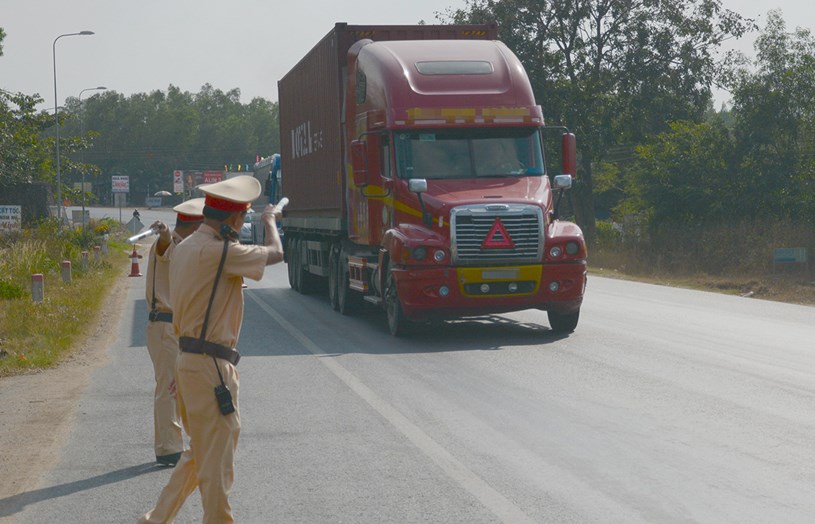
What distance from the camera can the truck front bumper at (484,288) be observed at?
14820 millimetres

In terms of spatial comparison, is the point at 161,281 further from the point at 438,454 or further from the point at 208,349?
the point at 208,349

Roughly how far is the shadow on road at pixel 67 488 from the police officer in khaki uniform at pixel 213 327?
6.69 feet

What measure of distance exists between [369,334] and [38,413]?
6.14 metres

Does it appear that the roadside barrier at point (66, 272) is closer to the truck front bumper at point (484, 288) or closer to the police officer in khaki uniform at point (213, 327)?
the truck front bumper at point (484, 288)

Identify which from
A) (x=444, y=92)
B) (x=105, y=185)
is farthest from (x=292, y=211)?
(x=105, y=185)

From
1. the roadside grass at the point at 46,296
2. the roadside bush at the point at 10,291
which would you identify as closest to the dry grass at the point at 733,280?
the roadside grass at the point at 46,296

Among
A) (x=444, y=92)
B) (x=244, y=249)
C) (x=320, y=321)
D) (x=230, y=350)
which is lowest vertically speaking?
(x=320, y=321)

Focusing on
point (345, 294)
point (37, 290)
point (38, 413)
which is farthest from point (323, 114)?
point (38, 413)

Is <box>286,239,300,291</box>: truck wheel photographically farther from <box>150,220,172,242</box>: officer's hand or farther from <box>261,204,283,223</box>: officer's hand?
<box>261,204,283,223</box>: officer's hand

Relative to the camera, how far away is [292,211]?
24.4 metres

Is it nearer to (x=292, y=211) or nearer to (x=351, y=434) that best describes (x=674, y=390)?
(x=351, y=434)

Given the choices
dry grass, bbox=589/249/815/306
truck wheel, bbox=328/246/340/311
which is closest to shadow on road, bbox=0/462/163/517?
truck wheel, bbox=328/246/340/311

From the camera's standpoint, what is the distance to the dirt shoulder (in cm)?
823

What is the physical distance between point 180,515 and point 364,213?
1034 centimetres
